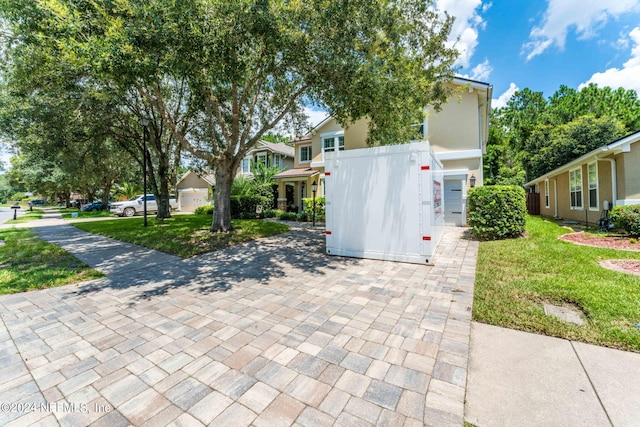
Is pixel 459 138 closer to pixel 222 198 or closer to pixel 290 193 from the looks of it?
pixel 222 198

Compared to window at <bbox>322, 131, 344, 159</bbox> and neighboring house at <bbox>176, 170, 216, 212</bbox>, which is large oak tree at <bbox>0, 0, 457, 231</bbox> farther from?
neighboring house at <bbox>176, 170, 216, 212</bbox>

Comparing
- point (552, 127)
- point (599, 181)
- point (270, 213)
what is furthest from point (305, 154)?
point (552, 127)

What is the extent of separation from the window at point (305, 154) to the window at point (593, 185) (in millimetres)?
15801

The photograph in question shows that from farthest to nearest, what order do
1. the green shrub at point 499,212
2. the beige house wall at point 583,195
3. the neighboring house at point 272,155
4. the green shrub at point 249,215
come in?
the neighboring house at point 272,155, the green shrub at point 249,215, the beige house wall at point 583,195, the green shrub at point 499,212

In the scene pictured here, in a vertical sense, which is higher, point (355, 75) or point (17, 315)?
point (355, 75)

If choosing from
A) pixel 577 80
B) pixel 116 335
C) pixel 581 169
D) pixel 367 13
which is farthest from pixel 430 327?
pixel 577 80

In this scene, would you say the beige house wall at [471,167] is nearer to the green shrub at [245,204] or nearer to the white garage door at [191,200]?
the green shrub at [245,204]

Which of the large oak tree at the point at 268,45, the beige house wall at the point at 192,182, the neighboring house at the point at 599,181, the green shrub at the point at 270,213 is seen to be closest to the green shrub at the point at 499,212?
the large oak tree at the point at 268,45

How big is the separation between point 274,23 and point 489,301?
257 inches

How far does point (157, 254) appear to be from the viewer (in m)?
7.81

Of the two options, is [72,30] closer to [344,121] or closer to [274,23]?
[274,23]

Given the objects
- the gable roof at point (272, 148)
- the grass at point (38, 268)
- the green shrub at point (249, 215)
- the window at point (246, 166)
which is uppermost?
the gable roof at point (272, 148)

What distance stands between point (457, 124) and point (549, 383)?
12779 mm

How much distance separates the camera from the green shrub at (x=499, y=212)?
862 centimetres
